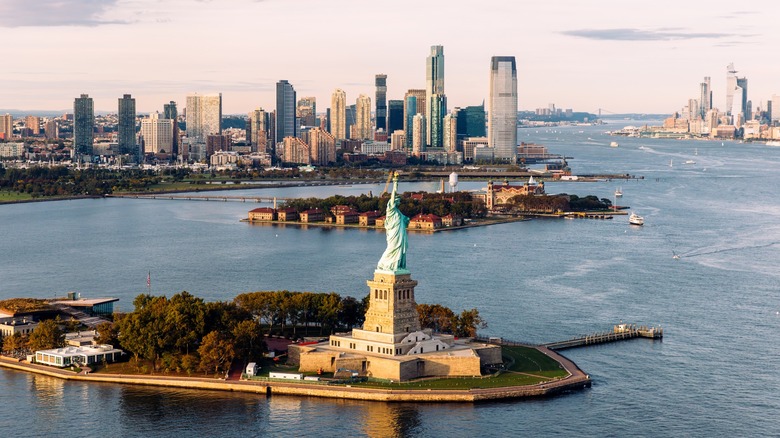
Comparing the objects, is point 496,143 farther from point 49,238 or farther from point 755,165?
point 49,238

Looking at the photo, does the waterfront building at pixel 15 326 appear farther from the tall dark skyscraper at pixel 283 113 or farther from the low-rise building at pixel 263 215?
the tall dark skyscraper at pixel 283 113

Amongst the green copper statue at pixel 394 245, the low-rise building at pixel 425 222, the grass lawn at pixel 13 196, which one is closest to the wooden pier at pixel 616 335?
the green copper statue at pixel 394 245

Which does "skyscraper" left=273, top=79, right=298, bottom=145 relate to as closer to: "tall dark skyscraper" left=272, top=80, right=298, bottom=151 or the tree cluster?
"tall dark skyscraper" left=272, top=80, right=298, bottom=151

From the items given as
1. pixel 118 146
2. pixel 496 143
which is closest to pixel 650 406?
pixel 496 143

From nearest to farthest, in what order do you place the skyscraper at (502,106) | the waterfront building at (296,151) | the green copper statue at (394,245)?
the green copper statue at (394,245)
the waterfront building at (296,151)
the skyscraper at (502,106)

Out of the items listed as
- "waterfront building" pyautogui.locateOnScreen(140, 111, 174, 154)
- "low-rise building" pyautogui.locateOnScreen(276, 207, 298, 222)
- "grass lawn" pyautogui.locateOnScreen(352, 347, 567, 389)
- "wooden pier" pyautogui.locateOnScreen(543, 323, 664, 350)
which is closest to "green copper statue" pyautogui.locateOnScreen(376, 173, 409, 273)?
"grass lawn" pyautogui.locateOnScreen(352, 347, 567, 389)

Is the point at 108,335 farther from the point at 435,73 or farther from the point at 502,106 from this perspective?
the point at 435,73

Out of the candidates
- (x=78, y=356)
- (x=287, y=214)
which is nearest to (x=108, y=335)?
(x=78, y=356)

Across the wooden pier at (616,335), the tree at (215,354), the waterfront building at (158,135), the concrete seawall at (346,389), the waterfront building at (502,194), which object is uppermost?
the waterfront building at (158,135)
